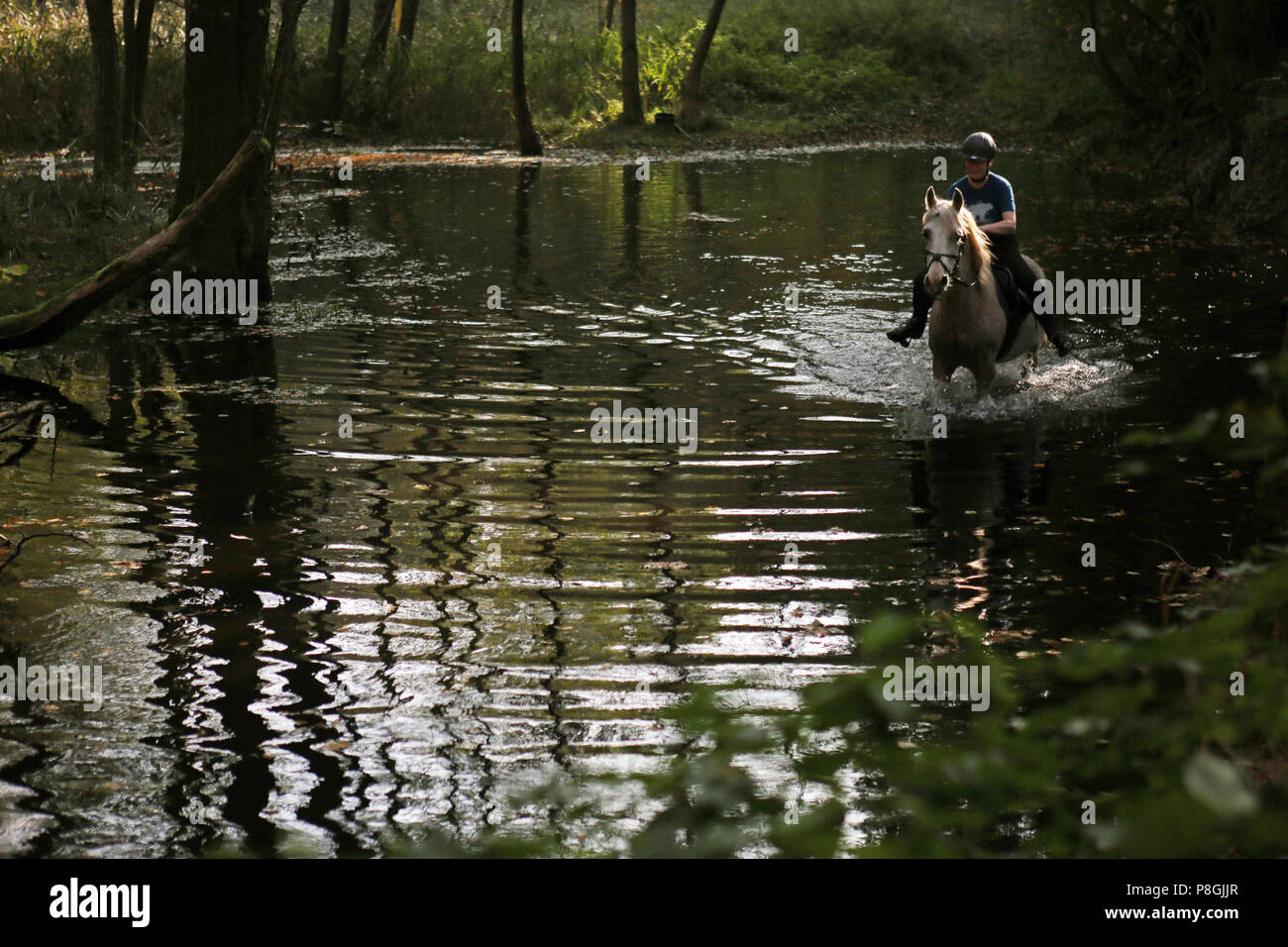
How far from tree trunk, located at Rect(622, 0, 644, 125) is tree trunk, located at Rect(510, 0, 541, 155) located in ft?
14.5

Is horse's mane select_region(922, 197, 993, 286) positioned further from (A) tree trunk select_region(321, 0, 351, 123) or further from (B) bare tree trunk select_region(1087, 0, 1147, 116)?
(A) tree trunk select_region(321, 0, 351, 123)

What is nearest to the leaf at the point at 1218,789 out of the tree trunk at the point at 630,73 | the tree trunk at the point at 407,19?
the tree trunk at the point at 630,73

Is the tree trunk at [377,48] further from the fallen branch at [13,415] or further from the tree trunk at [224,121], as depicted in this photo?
the fallen branch at [13,415]

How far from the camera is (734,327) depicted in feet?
53.0

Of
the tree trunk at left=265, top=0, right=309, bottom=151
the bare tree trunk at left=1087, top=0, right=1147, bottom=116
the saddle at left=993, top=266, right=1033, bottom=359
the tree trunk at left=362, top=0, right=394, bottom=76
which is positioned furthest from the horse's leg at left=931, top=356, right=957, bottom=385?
the tree trunk at left=362, top=0, right=394, bottom=76

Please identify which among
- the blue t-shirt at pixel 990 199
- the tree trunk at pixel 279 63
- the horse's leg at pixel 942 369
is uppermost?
the tree trunk at pixel 279 63

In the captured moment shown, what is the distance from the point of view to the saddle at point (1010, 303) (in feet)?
40.9

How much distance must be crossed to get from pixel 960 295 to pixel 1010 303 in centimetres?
114

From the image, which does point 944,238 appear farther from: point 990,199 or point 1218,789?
point 1218,789

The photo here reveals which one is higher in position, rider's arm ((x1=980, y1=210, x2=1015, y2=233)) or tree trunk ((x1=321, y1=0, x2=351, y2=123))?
tree trunk ((x1=321, y1=0, x2=351, y2=123))

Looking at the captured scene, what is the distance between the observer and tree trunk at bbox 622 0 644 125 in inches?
1656

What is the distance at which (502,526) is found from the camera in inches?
353

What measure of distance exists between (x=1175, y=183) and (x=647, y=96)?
78.0 feet

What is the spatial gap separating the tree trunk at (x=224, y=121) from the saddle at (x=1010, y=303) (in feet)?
28.9
